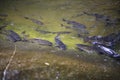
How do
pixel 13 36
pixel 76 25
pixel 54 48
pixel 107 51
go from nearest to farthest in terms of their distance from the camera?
pixel 107 51 → pixel 54 48 → pixel 13 36 → pixel 76 25

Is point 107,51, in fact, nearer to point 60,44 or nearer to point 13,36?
point 60,44

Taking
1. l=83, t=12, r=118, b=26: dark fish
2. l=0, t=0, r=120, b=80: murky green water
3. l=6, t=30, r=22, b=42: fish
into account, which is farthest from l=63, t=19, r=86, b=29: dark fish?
l=6, t=30, r=22, b=42: fish

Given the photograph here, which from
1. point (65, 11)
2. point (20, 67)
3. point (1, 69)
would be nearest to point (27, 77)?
point (20, 67)

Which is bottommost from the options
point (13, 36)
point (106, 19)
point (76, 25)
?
point (13, 36)

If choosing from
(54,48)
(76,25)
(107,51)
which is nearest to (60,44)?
(54,48)

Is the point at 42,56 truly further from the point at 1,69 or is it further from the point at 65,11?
the point at 65,11

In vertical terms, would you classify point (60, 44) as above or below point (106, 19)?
below

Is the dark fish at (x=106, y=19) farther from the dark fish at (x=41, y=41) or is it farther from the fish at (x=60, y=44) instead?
the dark fish at (x=41, y=41)
